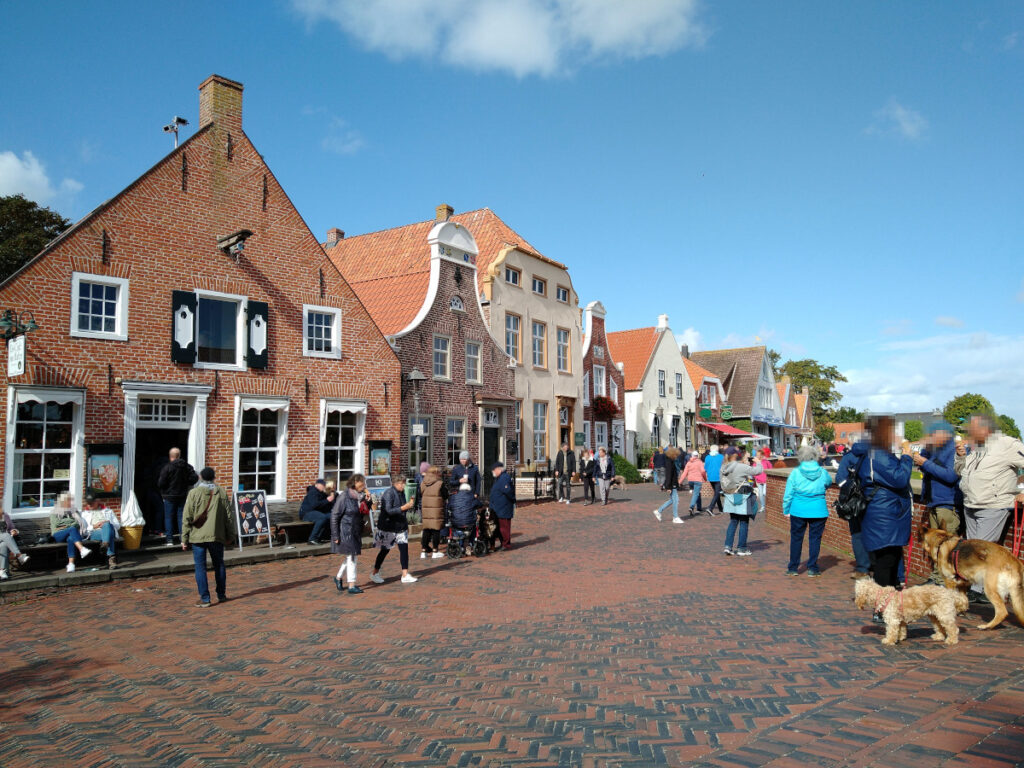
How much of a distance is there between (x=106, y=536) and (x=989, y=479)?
39.5 feet

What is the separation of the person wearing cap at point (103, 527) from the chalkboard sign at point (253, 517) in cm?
224

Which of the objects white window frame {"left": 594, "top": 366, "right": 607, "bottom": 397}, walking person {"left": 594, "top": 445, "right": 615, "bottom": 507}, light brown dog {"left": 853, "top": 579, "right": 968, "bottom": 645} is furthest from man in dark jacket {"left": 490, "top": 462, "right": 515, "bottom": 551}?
white window frame {"left": 594, "top": 366, "right": 607, "bottom": 397}

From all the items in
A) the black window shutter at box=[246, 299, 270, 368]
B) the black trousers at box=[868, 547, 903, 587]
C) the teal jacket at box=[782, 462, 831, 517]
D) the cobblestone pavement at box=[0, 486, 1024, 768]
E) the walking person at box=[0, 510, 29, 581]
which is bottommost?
the cobblestone pavement at box=[0, 486, 1024, 768]

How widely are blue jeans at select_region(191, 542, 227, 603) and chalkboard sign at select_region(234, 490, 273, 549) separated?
4242 mm

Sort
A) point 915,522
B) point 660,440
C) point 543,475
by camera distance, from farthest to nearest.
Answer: point 660,440 < point 543,475 < point 915,522

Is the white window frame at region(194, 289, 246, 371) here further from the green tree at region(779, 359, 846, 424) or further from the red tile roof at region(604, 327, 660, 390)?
the green tree at region(779, 359, 846, 424)

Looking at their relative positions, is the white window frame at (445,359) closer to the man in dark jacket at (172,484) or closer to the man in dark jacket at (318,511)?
the man in dark jacket at (318,511)

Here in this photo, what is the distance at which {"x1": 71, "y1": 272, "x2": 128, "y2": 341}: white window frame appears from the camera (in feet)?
42.6

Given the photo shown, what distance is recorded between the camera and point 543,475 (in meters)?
23.9

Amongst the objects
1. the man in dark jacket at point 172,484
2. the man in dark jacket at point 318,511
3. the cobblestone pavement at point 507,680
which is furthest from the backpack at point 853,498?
the man in dark jacket at point 172,484

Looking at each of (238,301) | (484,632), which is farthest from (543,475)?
(484,632)

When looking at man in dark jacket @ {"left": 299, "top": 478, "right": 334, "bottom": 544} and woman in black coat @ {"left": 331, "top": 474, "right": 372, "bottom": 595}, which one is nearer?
woman in black coat @ {"left": 331, "top": 474, "right": 372, "bottom": 595}

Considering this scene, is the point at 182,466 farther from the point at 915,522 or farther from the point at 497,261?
the point at 497,261

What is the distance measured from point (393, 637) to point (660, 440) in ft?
105
